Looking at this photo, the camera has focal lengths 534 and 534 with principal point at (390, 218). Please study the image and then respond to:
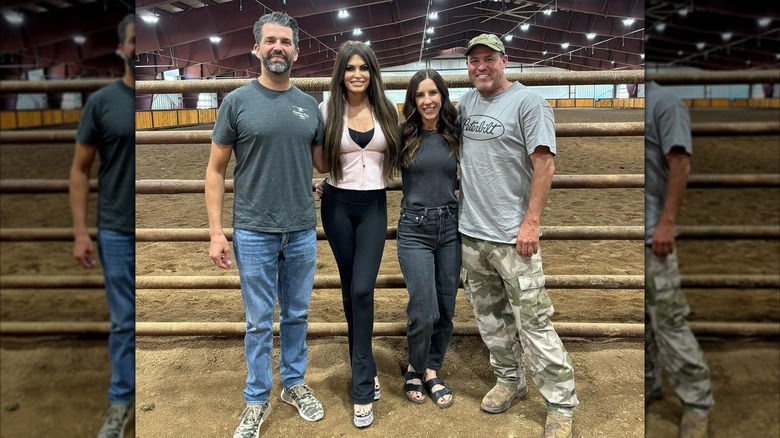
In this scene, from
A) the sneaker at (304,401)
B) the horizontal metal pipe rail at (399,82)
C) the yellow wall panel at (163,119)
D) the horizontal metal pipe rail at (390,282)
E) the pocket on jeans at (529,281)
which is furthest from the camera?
the yellow wall panel at (163,119)

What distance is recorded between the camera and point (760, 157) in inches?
13.1

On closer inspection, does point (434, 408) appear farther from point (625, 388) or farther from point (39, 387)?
point (39, 387)

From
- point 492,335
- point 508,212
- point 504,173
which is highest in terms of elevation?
point 504,173

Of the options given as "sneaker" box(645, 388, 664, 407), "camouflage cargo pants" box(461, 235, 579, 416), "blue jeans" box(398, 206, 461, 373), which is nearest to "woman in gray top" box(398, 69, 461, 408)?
"blue jeans" box(398, 206, 461, 373)

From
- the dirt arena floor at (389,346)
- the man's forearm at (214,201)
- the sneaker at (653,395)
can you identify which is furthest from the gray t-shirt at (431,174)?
the sneaker at (653,395)

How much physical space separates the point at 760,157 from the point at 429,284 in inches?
69.1

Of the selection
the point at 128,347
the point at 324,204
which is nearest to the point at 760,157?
the point at 128,347

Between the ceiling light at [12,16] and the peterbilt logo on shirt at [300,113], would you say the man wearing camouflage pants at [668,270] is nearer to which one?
the ceiling light at [12,16]

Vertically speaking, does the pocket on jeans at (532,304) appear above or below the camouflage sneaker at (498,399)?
above

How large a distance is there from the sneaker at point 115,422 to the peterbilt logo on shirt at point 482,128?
1.73 meters

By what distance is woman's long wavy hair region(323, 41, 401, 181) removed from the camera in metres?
1.96

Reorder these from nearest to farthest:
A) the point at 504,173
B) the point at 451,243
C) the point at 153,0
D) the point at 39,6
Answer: the point at 39,6, the point at 504,173, the point at 451,243, the point at 153,0

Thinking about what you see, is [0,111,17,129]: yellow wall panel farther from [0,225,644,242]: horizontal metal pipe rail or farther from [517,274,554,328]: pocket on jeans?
[0,225,644,242]: horizontal metal pipe rail

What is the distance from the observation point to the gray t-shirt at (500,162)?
1.92 metres
